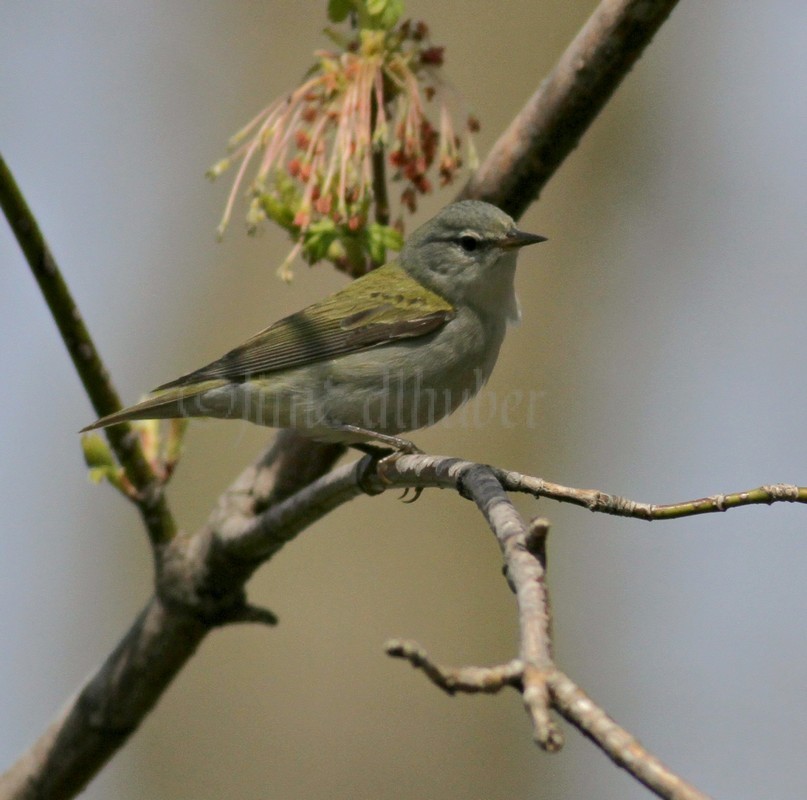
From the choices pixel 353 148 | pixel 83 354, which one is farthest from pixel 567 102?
pixel 83 354

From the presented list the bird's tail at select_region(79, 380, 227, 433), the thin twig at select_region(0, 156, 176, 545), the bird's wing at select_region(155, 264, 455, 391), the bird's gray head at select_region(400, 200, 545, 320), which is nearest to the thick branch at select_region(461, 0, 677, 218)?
the bird's gray head at select_region(400, 200, 545, 320)

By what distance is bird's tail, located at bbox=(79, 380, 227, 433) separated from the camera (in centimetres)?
345

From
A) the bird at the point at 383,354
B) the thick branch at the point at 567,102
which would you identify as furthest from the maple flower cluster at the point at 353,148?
the bird at the point at 383,354

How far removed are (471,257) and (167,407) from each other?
1.60 m

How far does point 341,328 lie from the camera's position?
459cm

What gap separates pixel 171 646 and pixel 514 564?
2562mm

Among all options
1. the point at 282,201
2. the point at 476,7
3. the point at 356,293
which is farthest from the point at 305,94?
the point at 476,7

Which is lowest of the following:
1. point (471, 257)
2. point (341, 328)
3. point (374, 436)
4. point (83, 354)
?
point (374, 436)

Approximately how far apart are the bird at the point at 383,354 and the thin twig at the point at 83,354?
32 cm

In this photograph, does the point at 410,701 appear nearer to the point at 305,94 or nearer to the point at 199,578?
the point at 199,578

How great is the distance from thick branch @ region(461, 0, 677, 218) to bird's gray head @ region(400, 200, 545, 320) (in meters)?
0.32

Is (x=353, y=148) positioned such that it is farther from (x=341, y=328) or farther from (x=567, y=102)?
(x=341, y=328)

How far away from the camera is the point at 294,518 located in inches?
130

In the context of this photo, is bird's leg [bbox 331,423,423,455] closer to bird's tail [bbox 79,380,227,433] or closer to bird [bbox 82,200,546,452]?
bird [bbox 82,200,546,452]
